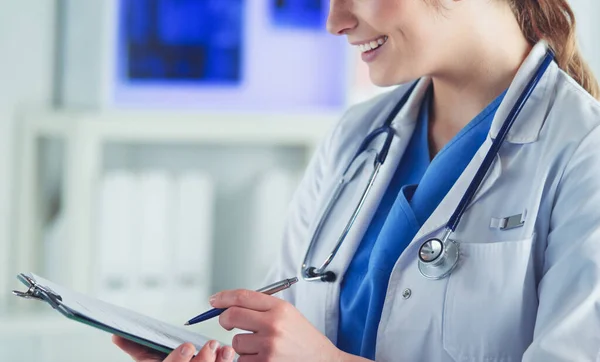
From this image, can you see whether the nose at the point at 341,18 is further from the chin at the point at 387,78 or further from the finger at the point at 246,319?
the finger at the point at 246,319

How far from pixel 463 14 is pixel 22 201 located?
1.65m

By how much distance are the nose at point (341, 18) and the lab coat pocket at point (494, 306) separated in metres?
0.39

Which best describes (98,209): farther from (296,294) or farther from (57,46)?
(296,294)

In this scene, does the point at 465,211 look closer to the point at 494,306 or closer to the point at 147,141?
the point at 494,306

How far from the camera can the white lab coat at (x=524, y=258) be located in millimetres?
993

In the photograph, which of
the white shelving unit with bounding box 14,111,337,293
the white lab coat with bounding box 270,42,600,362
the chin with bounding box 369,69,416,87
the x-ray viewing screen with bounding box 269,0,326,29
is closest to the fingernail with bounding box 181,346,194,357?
the white lab coat with bounding box 270,42,600,362

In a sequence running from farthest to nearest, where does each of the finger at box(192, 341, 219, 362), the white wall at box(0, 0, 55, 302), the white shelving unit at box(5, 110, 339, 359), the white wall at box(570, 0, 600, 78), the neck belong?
the white wall at box(570, 0, 600, 78), the white wall at box(0, 0, 55, 302), the white shelving unit at box(5, 110, 339, 359), the neck, the finger at box(192, 341, 219, 362)

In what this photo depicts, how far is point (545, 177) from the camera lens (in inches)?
42.2

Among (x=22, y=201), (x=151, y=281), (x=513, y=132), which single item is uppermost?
(x=513, y=132)

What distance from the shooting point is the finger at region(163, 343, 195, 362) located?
3.25ft

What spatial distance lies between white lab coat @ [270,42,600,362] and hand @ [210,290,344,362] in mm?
118

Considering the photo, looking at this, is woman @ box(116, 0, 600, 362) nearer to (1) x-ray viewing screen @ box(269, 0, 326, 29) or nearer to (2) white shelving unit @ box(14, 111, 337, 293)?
(2) white shelving unit @ box(14, 111, 337, 293)

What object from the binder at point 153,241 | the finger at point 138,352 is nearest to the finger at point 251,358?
the finger at point 138,352

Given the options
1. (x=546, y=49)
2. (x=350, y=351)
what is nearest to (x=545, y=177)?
(x=546, y=49)
